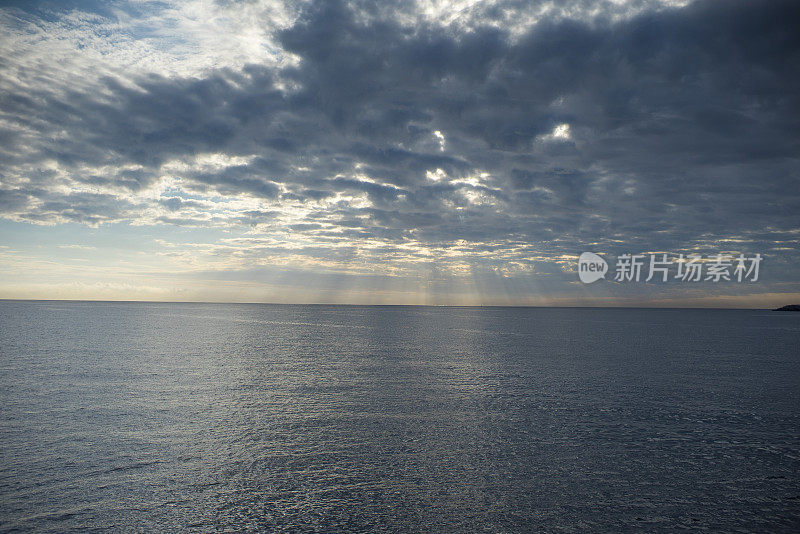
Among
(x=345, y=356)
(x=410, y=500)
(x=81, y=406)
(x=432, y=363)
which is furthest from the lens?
(x=345, y=356)

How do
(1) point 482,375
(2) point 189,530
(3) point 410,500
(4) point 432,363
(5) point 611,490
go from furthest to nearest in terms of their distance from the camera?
(4) point 432,363 < (1) point 482,375 < (5) point 611,490 < (3) point 410,500 < (2) point 189,530

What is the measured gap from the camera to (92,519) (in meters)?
12.9

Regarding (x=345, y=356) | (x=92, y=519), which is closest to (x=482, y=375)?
(x=345, y=356)

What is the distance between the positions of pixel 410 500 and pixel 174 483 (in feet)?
26.5

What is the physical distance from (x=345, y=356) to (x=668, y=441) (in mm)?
37650

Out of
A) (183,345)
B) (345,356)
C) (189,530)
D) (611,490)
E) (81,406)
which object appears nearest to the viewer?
(189,530)

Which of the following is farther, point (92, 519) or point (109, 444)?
point (109, 444)

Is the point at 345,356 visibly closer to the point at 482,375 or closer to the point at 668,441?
the point at 482,375

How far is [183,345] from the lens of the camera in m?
64.7

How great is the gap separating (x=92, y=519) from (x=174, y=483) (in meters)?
2.81

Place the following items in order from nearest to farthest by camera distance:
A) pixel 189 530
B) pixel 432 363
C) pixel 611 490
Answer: pixel 189 530
pixel 611 490
pixel 432 363

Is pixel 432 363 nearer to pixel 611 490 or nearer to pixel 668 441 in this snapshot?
pixel 668 441

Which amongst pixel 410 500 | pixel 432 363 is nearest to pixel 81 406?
pixel 410 500

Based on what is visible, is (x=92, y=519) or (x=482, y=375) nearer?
(x=92, y=519)
